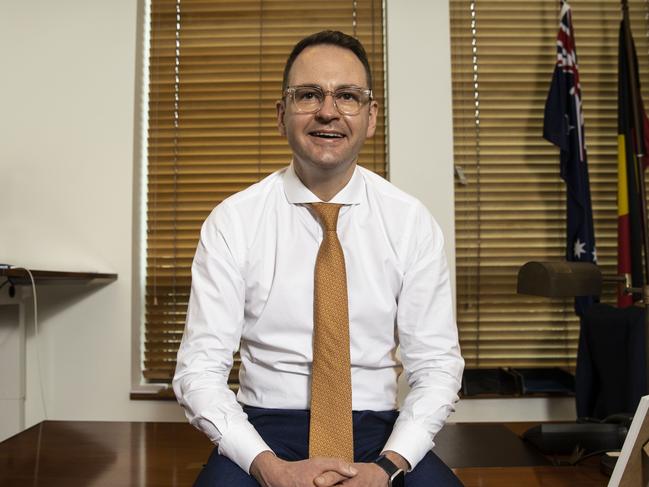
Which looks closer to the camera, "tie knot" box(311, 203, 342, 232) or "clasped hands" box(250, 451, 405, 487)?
"clasped hands" box(250, 451, 405, 487)

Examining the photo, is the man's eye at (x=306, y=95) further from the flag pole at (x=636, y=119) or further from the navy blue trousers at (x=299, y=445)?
the flag pole at (x=636, y=119)

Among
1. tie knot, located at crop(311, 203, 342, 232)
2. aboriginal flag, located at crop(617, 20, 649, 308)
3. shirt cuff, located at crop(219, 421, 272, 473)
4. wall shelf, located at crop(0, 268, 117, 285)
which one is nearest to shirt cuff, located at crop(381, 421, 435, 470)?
shirt cuff, located at crop(219, 421, 272, 473)

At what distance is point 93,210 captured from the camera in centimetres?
242

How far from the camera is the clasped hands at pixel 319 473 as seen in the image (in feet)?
3.64

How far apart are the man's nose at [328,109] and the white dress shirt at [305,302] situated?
183mm

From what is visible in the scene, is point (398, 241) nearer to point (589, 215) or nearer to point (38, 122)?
point (589, 215)

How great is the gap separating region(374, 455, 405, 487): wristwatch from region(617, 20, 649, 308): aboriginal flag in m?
1.58

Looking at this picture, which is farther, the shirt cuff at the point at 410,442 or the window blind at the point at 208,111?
the window blind at the point at 208,111

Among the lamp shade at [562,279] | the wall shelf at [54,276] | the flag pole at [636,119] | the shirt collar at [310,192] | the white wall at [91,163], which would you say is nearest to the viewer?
the shirt collar at [310,192]

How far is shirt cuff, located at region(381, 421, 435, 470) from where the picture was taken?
4.02 ft

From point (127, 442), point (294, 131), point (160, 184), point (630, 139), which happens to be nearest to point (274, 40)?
point (160, 184)

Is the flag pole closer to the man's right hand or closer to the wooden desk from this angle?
the wooden desk

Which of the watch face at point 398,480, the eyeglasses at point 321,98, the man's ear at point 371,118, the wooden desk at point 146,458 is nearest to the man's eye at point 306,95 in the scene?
the eyeglasses at point 321,98

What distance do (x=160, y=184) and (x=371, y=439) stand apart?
1601 mm
